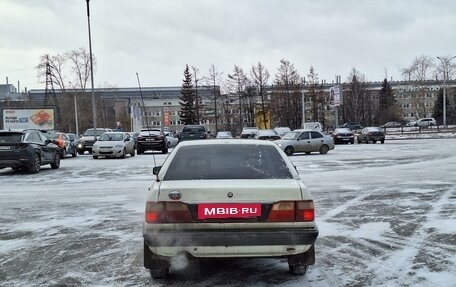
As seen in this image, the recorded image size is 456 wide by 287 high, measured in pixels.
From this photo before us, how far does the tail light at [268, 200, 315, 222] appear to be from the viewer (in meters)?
4.54

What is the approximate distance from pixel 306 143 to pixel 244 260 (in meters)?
22.6

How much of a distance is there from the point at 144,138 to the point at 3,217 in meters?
21.6

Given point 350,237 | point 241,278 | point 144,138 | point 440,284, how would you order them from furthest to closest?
point 144,138
point 350,237
point 241,278
point 440,284

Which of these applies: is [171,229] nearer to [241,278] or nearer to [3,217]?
[241,278]

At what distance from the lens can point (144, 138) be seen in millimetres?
30500

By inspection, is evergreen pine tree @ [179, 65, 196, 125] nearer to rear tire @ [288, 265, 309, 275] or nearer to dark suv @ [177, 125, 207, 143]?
dark suv @ [177, 125, 207, 143]

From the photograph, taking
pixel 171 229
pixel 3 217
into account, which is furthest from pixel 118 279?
pixel 3 217

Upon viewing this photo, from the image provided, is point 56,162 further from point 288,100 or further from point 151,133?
point 288,100

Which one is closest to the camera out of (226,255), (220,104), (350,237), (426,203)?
(226,255)

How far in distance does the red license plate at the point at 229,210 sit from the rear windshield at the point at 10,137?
14124mm

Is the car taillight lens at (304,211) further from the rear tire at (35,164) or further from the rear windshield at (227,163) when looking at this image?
the rear tire at (35,164)

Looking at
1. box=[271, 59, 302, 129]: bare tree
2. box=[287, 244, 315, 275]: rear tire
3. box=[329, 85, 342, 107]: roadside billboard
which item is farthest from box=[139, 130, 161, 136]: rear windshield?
box=[271, 59, 302, 129]: bare tree

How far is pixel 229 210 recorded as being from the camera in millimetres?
4504

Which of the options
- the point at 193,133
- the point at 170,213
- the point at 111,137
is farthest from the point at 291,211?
the point at 193,133
